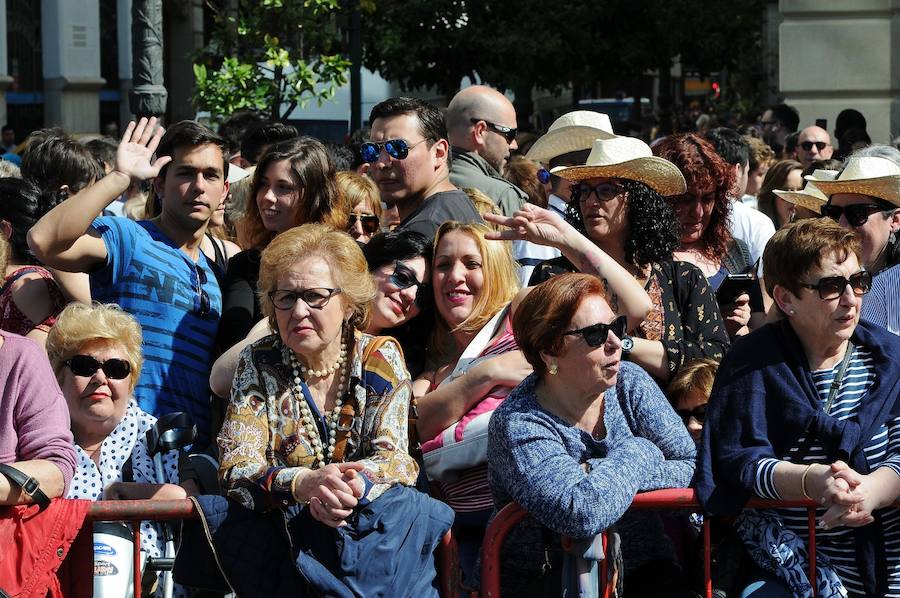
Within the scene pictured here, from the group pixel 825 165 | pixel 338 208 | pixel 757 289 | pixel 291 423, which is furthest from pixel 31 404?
pixel 825 165

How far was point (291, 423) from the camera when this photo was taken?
4488 millimetres

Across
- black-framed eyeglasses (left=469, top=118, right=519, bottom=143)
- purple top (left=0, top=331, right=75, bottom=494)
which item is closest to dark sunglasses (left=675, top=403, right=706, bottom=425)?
purple top (left=0, top=331, right=75, bottom=494)

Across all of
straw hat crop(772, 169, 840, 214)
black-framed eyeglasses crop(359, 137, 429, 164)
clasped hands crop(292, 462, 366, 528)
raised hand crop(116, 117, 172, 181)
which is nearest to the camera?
clasped hands crop(292, 462, 366, 528)

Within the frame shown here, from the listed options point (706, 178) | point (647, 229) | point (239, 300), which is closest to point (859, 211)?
point (706, 178)

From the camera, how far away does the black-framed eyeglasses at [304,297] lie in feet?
14.9

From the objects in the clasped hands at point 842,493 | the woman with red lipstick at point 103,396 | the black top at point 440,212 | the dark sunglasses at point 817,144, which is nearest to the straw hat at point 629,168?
the black top at point 440,212

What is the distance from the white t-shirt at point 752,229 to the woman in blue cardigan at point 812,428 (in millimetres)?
2620

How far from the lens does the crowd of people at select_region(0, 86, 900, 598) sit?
4.34 m

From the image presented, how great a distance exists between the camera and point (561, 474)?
14.3 feet

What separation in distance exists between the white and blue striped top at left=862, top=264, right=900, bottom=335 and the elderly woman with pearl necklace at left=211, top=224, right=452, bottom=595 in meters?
2.11

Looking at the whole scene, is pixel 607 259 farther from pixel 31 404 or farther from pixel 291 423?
pixel 31 404

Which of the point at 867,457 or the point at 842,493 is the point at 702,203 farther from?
the point at 842,493

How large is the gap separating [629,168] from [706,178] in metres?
0.84

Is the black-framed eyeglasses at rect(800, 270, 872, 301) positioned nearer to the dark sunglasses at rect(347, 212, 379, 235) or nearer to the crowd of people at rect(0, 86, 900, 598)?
the crowd of people at rect(0, 86, 900, 598)
